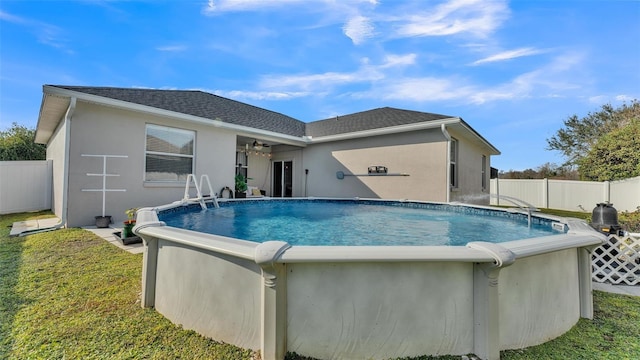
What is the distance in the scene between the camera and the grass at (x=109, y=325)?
2.01 metres

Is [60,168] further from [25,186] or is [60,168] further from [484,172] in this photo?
[484,172]

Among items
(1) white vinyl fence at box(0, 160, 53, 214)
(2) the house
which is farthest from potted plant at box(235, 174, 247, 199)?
(1) white vinyl fence at box(0, 160, 53, 214)

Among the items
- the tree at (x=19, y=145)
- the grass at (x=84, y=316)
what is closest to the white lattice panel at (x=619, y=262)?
the grass at (x=84, y=316)

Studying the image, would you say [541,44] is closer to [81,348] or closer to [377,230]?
[377,230]

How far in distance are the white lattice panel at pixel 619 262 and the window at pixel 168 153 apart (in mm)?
10043

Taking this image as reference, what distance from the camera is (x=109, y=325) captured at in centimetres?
236

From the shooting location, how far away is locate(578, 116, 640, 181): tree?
1148cm

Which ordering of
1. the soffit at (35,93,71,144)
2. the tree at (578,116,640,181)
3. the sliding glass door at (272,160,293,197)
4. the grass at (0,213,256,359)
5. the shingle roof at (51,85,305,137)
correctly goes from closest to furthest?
the grass at (0,213,256,359) → the soffit at (35,93,71,144) → the shingle roof at (51,85,305,137) → the tree at (578,116,640,181) → the sliding glass door at (272,160,293,197)

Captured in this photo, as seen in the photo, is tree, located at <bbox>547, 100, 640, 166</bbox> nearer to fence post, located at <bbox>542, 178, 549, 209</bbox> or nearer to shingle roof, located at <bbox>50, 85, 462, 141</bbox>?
fence post, located at <bbox>542, 178, 549, 209</bbox>

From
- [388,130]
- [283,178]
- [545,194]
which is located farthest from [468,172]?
[283,178]

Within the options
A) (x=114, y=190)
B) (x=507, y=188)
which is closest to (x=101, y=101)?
(x=114, y=190)

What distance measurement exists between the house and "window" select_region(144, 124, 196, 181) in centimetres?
3

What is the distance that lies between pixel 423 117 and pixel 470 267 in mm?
8147

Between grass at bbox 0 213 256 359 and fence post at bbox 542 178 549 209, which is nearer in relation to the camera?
grass at bbox 0 213 256 359
